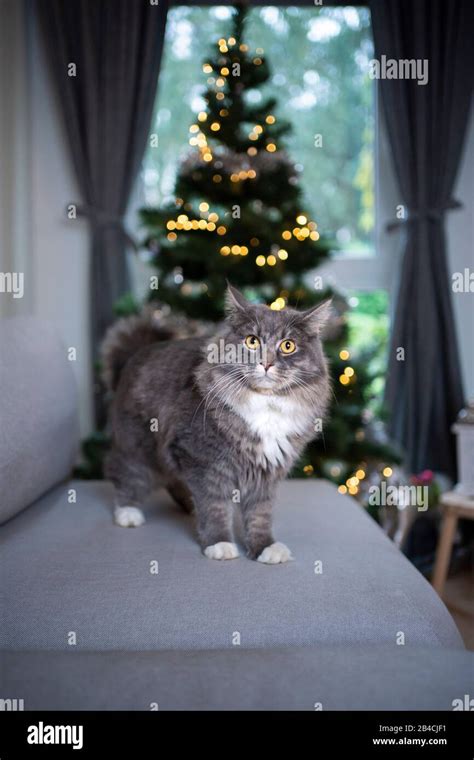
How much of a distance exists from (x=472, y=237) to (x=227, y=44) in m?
A: 1.44

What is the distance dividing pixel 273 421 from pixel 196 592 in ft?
1.35

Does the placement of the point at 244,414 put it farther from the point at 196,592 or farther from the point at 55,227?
the point at 55,227

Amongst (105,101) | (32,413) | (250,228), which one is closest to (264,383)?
(32,413)

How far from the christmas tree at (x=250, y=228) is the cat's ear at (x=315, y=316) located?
1.05 meters

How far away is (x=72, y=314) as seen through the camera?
3.08 metres

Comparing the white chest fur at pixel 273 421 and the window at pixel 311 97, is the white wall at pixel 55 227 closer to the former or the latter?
the window at pixel 311 97

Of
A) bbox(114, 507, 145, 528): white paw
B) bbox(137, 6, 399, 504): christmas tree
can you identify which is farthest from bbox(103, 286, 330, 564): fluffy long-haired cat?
bbox(137, 6, 399, 504): christmas tree

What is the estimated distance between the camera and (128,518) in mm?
1551

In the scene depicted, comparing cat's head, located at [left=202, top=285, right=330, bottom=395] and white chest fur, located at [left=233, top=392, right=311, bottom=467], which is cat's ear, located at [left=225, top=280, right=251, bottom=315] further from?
white chest fur, located at [left=233, top=392, right=311, bottom=467]

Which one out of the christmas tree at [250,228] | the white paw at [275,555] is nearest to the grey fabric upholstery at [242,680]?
the white paw at [275,555]

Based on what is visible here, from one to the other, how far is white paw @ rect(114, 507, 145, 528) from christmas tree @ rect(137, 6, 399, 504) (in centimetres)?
101

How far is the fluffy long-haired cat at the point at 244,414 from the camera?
4.44 ft

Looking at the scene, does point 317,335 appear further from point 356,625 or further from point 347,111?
point 347,111
